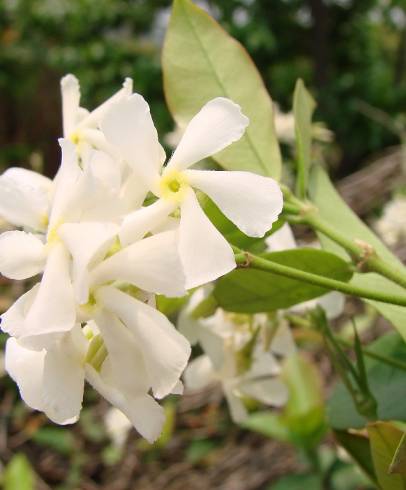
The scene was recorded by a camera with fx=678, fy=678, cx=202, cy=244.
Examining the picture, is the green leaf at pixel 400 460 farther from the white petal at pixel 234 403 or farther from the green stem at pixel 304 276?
the white petal at pixel 234 403

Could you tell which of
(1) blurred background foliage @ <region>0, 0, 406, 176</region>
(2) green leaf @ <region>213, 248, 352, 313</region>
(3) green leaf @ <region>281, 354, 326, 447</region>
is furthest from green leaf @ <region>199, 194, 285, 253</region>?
(1) blurred background foliage @ <region>0, 0, 406, 176</region>

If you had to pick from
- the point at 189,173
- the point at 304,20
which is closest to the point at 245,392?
the point at 189,173

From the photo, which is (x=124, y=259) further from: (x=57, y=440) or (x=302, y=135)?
(x=57, y=440)

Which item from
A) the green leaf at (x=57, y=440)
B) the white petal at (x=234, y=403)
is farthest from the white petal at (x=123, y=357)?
the green leaf at (x=57, y=440)

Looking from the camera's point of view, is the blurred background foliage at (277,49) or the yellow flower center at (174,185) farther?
the blurred background foliage at (277,49)

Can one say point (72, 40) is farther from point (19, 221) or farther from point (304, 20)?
point (19, 221)

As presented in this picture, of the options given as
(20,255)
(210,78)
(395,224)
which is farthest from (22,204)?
(395,224)

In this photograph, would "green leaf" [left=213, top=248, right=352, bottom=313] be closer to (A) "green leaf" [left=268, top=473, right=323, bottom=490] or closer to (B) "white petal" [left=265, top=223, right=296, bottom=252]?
(B) "white petal" [left=265, top=223, right=296, bottom=252]

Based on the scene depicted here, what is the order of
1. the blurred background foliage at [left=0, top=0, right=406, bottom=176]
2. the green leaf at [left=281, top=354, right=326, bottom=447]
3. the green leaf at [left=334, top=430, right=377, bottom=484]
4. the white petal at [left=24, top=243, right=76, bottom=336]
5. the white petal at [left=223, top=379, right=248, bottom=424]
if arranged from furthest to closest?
the blurred background foliage at [left=0, top=0, right=406, bottom=176]
the green leaf at [left=281, top=354, right=326, bottom=447]
the white petal at [left=223, top=379, right=248, bottom=424]
the green leaf at [left=334, top=430, right=377, bottom=484]
the white petal at [left=24, top=243, right=76, bottom=336]
